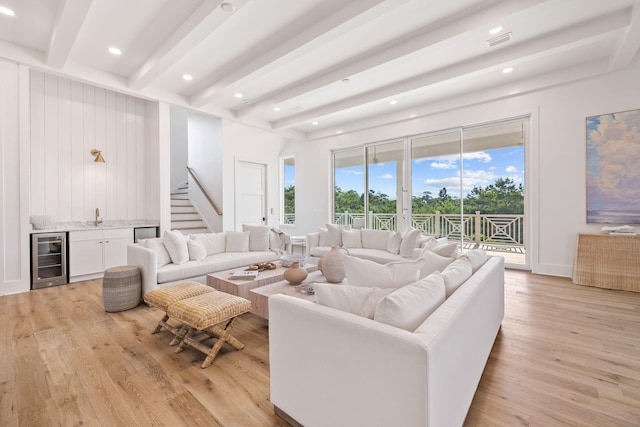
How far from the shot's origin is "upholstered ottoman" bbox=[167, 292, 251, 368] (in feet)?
6.81

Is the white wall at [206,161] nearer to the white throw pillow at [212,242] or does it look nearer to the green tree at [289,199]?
the white throw pillow at [212,242]

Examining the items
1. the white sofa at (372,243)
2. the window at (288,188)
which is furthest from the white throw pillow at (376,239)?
the window at (288,188)

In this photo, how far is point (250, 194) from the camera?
6.77m

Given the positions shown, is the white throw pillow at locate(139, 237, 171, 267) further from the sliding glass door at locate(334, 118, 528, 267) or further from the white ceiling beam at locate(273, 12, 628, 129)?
the sliding glass door at locate(334, 118, 528, 267)

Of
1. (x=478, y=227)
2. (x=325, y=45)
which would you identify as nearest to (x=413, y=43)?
(x=325, y=45)

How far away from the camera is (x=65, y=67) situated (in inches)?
158

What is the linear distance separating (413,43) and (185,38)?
8.62 feet

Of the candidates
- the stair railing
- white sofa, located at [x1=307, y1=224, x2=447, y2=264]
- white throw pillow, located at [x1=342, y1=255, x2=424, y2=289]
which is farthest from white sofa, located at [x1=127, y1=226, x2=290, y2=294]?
white throw pillow, located at [x1=342, y1=255, x2=424, y2=289]

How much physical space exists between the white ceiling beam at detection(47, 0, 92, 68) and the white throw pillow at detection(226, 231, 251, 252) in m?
3.05

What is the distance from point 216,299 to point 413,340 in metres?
1.79

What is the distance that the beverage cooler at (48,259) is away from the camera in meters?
3.96

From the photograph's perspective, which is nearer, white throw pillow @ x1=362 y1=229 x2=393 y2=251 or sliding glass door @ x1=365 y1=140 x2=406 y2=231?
white throw pillow @ x1=362 y1=229 x2=393 y2=251

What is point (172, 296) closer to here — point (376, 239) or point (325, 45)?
point (325, 45)

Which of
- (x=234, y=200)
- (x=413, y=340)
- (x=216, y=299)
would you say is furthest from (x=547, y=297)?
(x=234, y=200)
